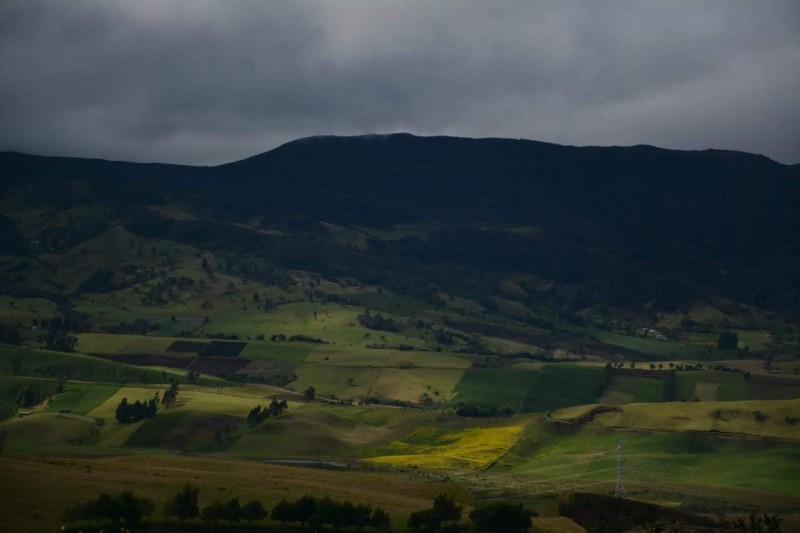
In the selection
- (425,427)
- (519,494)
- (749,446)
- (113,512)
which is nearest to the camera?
(113,512)

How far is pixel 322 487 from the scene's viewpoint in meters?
121

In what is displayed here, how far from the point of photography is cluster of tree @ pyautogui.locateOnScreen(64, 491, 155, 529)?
97688mm

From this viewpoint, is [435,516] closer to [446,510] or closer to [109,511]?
[446,510]

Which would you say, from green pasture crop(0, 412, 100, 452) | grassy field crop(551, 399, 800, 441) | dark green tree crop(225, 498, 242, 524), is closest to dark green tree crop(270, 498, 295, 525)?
dark green tree crop(225, 498, 242, 524)

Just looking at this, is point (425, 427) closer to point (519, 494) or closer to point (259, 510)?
point (519, 494)

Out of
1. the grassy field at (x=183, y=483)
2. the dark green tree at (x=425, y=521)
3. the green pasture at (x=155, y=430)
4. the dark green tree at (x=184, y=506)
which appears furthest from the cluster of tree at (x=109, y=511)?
the green pasture at (x=155, y=430)

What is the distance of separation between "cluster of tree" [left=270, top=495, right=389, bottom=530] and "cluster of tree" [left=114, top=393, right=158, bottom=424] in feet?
306

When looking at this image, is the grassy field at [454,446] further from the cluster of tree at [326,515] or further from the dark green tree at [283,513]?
the dark green tree at [283,513]

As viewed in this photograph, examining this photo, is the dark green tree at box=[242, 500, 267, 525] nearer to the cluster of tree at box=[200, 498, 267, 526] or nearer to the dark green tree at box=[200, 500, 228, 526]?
the cluster of tree at box=[200, 498, 267, 526]

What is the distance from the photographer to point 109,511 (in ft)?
321

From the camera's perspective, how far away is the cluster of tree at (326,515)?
344ft

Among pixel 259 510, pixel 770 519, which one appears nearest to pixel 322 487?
pixel 259 510

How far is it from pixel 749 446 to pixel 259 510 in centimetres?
8911

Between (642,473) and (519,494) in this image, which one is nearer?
(519,494)
